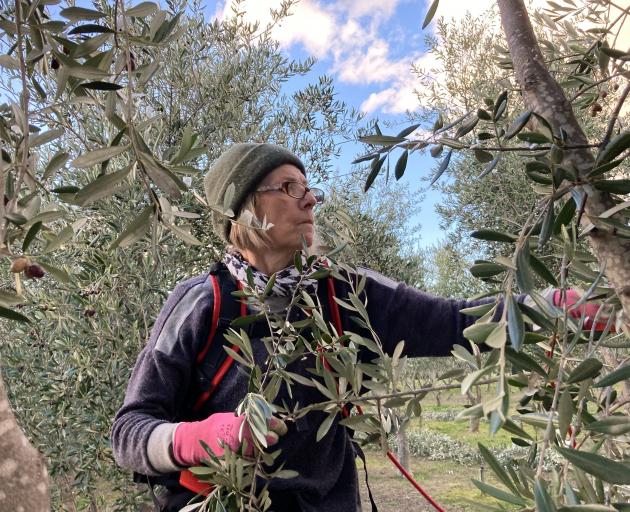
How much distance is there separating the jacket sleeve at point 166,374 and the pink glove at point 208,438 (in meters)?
0.20

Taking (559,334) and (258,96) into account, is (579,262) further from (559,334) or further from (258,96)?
(258,96)

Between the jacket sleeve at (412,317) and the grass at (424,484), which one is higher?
the jacket sleeve at (412,317)

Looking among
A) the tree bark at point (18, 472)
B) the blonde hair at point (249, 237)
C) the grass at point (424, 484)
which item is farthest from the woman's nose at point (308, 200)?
the grass at point (424, 484)

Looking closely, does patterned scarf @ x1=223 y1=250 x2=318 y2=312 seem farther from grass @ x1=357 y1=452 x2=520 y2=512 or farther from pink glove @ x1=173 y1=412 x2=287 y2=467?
grass @ x1=357 y1=452 x2=520 y2=512

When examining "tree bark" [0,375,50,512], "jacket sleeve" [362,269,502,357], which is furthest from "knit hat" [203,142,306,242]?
"tree bark" [0,375,50,512]

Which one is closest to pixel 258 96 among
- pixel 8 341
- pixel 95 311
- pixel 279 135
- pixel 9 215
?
pixel 279 135

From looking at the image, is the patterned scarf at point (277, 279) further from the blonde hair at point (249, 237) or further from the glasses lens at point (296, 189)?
the glasses lens at point (296, 189)

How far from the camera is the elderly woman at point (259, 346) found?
1.73 metres

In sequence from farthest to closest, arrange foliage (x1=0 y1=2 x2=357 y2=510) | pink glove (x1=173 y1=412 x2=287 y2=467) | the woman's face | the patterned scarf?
A: 1. foliage (x1=0 y1=2 x2=357 y2=510)
2. the woman's face
3. the patterned scarf
4. pink glove (x1=173 y1=412 x2=287 y2=467)

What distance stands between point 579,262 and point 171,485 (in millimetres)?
1506

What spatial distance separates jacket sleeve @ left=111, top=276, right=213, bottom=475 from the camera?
177cm

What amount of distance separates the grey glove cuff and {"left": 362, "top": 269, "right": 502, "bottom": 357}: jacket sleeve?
866mm

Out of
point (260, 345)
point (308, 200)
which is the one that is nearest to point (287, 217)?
point (308, 200)

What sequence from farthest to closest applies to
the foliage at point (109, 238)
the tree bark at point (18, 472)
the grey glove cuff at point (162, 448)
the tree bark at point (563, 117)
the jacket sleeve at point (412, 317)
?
the foliage at point (109, 238) → the jacket sleeve at point (412, 317) → the grey glove cuff at point (162, 448) → the tree bark at point (563, 117) → the tree bark at point (18, 472)
